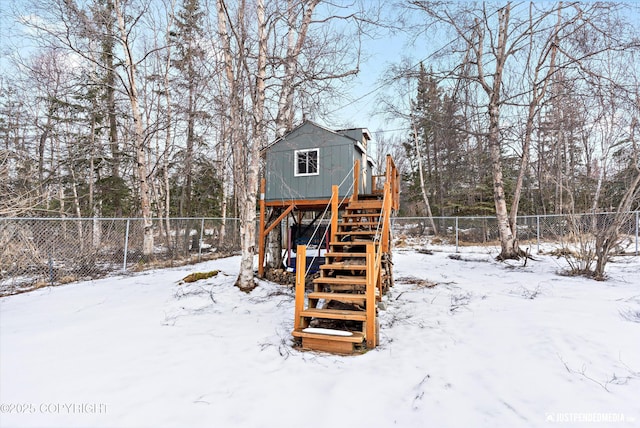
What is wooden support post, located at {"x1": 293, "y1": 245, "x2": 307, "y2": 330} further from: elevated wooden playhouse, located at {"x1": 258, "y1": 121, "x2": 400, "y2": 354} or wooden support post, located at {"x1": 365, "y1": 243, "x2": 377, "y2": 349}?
elevated wooden playhouse, located at {"x1": 258, "y1": 121, "x2": 400, "y2": 354}

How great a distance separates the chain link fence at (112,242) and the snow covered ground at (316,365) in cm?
107

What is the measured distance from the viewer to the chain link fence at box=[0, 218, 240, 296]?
507 centimetres

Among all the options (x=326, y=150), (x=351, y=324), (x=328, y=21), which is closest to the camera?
(x=351, y=324)

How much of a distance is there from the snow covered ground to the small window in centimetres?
378

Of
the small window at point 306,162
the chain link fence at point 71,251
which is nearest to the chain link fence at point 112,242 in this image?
the chain link fence at point 71,251

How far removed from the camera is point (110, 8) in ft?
28.7

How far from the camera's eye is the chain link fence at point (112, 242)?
5.31m

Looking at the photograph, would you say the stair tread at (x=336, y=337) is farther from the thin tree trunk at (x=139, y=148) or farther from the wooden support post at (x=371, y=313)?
the thin tree trunk at (x=139, y=148)

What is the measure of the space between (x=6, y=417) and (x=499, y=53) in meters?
12.0

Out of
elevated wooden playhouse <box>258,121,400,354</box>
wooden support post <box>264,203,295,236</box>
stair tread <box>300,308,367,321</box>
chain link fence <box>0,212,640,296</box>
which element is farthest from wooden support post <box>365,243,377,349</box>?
chain link fence <box>0,212,640,296</box>

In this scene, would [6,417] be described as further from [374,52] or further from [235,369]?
[374,52]

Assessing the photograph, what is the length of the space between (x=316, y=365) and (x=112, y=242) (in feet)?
26.3

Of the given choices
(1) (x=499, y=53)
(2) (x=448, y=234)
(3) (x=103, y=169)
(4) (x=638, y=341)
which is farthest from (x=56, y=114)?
(2) (x=448, y=234)

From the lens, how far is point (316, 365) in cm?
286
